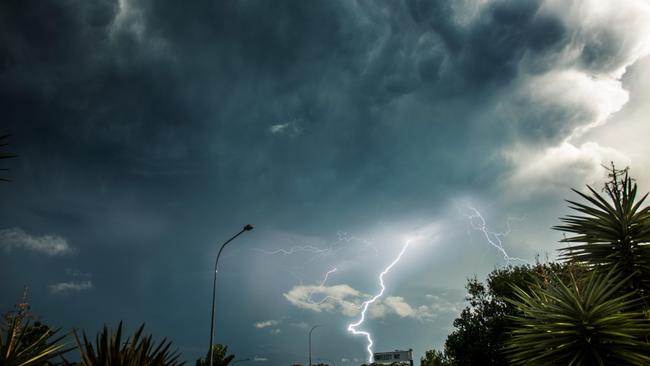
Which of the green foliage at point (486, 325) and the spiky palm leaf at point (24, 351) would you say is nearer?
Answer: the spiky palm leaf at point (24, 351)

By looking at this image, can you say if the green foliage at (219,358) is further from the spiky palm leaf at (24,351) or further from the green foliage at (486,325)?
the spiky palm leaf at (24,351)

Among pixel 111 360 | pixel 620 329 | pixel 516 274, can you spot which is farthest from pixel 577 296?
pixel 516 274

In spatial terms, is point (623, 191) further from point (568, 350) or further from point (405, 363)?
point (405, 363)

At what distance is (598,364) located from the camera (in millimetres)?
5781

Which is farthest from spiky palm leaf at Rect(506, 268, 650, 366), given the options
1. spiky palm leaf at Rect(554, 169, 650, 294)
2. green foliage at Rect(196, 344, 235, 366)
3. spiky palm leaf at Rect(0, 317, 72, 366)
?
green foliage at Rect(196, 344, 235, 366)

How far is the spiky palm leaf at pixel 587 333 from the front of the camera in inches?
232

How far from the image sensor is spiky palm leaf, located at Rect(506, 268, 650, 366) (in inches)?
232

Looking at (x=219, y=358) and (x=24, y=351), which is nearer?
(x=24, y=351)

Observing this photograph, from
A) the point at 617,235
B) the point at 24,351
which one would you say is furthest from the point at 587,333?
the point at 24,351

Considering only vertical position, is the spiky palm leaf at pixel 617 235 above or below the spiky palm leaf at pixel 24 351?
above

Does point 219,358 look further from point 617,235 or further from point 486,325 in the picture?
point 617,235

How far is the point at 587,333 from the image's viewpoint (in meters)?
6.21

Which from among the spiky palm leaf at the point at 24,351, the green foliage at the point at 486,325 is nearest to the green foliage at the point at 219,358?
the green foliage at the point at 486,325

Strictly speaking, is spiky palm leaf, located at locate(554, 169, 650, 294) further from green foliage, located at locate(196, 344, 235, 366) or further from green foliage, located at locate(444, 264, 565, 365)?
green foliage, located at locate(196, 344, 235, 366)
